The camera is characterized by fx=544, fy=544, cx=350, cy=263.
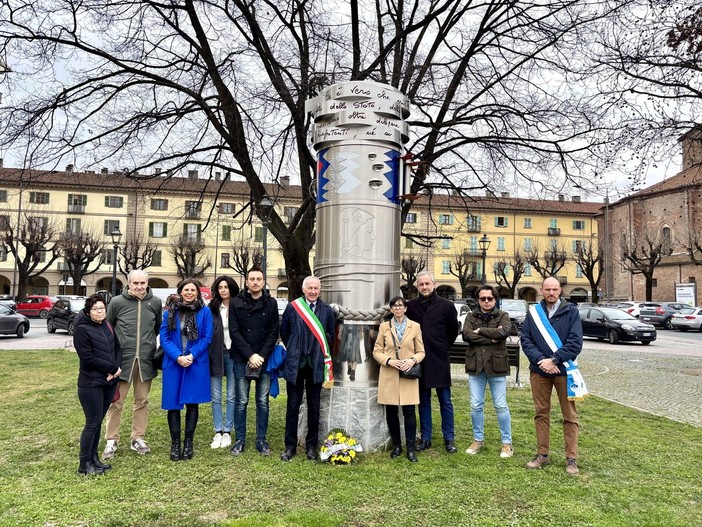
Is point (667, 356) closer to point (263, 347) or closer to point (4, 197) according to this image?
point (263, 347)

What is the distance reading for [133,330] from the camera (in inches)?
228

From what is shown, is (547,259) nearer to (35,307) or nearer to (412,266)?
(412,266)

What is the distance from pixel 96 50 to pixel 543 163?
8530 mm

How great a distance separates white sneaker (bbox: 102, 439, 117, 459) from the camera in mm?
5629

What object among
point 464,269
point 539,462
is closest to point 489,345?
point 539,462

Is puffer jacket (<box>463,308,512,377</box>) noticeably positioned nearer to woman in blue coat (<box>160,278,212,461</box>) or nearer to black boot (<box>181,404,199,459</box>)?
woman in blue coat (<box>160,278,212,461</box>)

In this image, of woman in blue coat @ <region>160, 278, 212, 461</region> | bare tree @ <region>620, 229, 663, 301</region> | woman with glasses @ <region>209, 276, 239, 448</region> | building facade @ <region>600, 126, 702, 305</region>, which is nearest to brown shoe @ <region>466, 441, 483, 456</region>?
woman with glasses @ <region>209, 276, 239, 448</region>

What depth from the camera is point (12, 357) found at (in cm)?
1478

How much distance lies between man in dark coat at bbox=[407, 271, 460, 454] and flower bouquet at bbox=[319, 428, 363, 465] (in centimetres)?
89

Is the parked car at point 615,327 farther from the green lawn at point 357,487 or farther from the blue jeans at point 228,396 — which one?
the blue jeans at point 228,396

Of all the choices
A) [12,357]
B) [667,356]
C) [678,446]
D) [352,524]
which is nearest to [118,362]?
[352,524]

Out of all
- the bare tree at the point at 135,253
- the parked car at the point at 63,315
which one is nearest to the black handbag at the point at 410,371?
the parked car at the point at 63,315

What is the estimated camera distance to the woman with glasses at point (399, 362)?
5715mm

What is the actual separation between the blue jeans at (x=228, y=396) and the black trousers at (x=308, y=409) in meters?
0.77
